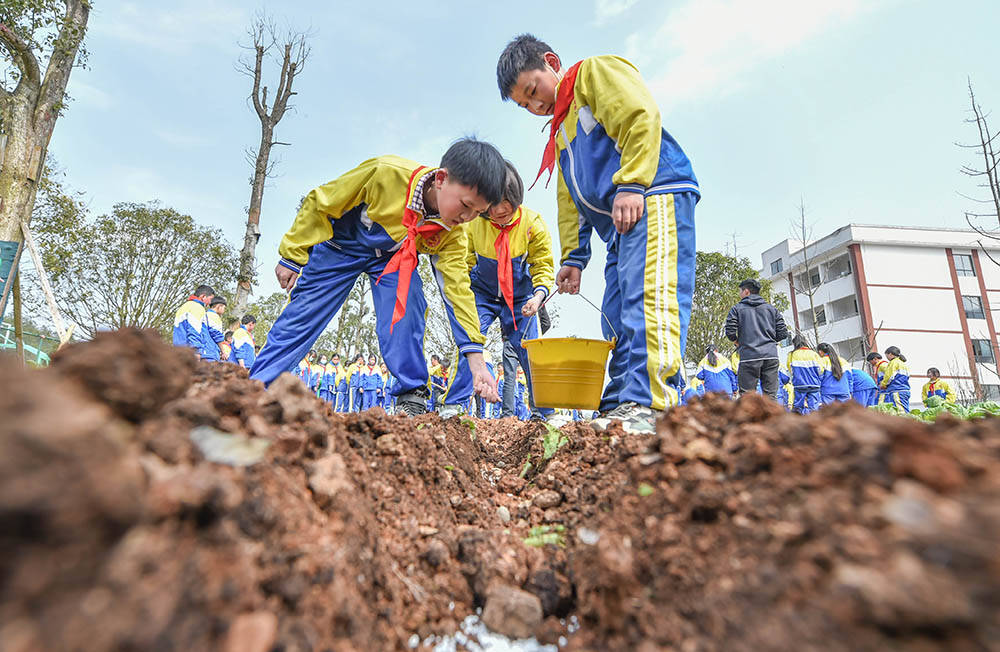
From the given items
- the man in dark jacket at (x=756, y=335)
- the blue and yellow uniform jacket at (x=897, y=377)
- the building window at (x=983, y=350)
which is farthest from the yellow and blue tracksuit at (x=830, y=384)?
the building window at (x=983, y=350)

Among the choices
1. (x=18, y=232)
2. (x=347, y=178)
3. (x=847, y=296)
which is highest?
(x=847, y=296)

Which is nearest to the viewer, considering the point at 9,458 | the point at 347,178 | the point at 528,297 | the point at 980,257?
the point at 9,458

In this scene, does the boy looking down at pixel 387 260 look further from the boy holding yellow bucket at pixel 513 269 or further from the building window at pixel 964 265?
the building window at pixel 964 265

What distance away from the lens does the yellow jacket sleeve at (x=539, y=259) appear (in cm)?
→ 494

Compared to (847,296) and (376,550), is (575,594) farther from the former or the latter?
(847,296)

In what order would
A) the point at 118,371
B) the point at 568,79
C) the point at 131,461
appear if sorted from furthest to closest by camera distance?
the point at 568,79 → the point at 118,371 → the point at 131,461

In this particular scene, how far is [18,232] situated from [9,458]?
433 inches

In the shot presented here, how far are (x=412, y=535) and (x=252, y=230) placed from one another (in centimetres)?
1099

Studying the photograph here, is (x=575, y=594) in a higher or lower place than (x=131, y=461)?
lower

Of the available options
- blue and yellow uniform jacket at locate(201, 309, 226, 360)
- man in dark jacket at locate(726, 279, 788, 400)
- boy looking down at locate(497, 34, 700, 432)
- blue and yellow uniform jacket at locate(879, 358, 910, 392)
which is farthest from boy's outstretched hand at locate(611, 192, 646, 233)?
blue and yellow uniform jacket at locate(879, 358, 910, 392)

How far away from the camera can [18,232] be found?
8219mm

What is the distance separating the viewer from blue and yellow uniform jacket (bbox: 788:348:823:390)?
10898mm

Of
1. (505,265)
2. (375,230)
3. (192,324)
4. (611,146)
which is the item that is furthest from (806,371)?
(192,324)

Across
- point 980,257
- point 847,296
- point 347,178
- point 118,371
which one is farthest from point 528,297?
point 980,257
